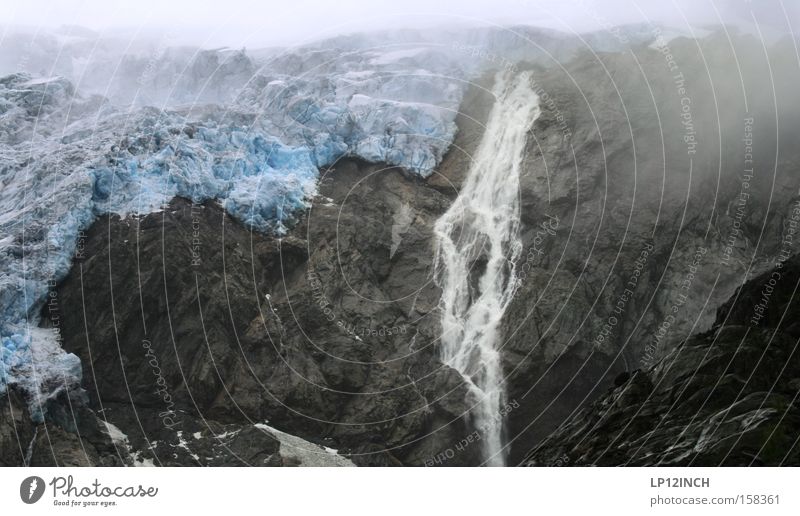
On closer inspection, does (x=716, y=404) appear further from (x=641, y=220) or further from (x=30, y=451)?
(x=30, y=451)

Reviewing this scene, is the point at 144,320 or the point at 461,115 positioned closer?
the point at 144,320

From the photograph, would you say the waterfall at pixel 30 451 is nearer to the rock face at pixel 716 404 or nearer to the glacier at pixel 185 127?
the glacier at pixel 185 127

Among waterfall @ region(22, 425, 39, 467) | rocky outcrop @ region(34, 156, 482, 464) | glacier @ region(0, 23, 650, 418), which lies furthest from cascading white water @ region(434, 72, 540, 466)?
waterfall @ region(22, 425, 39, 467)

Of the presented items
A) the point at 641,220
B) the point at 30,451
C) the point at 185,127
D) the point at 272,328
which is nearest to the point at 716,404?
the point at 641,220

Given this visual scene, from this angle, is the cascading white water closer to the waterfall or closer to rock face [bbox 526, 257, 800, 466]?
rock face [bbox 526, 257, 800, 466]
